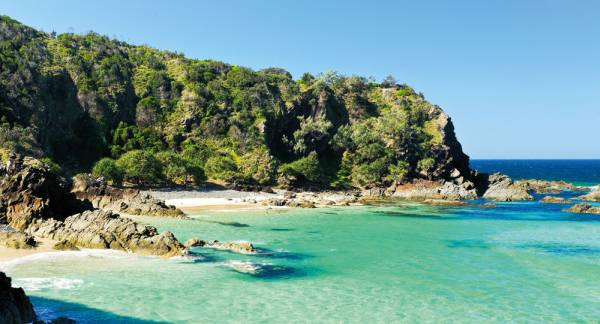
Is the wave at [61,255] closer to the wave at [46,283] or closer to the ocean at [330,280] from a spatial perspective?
the ocean at [330,280]

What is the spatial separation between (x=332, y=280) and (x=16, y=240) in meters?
19.6

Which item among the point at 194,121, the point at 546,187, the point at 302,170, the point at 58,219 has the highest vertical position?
the point at 194,121

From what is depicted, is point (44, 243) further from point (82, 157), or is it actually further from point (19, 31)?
point (19, 31)

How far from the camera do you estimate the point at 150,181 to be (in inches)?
2628

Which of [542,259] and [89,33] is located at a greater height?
[89,33]

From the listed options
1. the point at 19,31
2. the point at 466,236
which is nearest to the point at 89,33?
the point at 19,31

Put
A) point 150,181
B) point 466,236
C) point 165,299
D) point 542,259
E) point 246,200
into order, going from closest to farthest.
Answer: point 165,299 < point 542,259 < point 466,236 < point 246,200 < point 150,181

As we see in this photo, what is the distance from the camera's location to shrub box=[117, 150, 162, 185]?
6369cm

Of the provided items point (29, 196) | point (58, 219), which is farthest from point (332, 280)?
point (29, 196)

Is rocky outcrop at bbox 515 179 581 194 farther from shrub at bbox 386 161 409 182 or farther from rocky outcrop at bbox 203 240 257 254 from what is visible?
rocky outcrop at bbox 203 240 257 254

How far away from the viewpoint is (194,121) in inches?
3607

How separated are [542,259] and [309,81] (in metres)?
93.9

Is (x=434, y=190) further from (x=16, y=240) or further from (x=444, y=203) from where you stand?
(x=16, y=240)

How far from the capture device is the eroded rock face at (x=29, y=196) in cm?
3300
